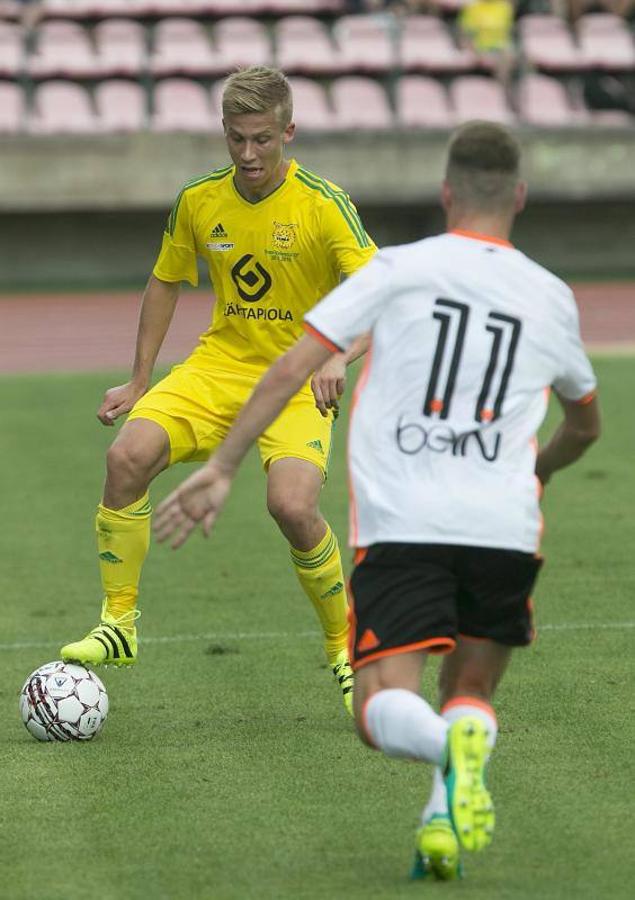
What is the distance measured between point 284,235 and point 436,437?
2.20m

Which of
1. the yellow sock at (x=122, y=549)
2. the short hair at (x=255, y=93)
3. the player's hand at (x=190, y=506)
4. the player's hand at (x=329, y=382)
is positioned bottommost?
the yellow sock at (x=122, y=549)

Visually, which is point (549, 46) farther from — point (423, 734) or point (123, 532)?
point (423, 734)

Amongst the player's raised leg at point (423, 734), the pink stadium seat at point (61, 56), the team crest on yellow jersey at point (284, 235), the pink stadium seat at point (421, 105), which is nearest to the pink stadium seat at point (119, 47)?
the pink stadium seat at point (61, 56)

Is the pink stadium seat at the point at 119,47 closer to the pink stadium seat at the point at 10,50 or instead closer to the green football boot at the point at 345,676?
the pink stadium seat at the point at 10,50

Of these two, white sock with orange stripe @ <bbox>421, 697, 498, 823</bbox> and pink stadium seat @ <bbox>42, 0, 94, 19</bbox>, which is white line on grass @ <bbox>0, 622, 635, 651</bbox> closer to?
white sock with orange stripe @ <bbox>421, 697, 498, 823</bbox>

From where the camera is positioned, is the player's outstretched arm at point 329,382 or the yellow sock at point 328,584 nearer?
the player's outstretched arm at point 329,382

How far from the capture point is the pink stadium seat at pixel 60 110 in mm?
21219

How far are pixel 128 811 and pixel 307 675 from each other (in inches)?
70.4

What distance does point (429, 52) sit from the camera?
22.4 m

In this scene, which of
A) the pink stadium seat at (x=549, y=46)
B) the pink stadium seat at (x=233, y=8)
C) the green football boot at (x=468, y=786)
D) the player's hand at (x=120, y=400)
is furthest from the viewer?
the pink stadium seat at (x=233, y=8)

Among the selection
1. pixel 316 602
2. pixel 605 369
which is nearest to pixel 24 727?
pixel 316 602

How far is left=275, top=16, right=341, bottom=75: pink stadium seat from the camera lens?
870 inches

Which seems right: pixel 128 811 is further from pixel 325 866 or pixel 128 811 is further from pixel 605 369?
pixel 605 369

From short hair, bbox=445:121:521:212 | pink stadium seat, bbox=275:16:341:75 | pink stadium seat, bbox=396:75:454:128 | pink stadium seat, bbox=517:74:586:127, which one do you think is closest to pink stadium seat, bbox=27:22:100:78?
pink stadium seat, bbox=275:16:341:75
